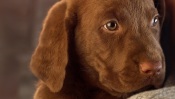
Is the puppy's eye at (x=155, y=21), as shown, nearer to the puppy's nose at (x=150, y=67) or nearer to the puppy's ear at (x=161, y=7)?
the puppy's ear at (x=161, y=7)

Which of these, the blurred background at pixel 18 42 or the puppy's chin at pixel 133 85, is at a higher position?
the puppy's chin at pixel 133 85

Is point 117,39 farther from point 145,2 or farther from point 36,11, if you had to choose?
point 36,11

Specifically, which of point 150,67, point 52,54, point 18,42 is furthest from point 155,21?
point 18,42

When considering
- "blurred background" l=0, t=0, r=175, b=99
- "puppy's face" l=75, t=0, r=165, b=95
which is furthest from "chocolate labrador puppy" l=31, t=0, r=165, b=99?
"blurred background" l=0, t=0, r=175, b=99

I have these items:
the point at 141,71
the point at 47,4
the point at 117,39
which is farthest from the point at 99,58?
the point at 47,4

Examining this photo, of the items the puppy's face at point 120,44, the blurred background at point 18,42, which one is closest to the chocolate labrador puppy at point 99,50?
the puppy's face at point 120,44

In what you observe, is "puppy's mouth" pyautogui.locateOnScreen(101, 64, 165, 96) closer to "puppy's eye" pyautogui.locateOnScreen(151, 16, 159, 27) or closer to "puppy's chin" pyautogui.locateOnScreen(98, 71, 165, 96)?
"puppy's chin" pyautogui.locateOnScreen(98, 71, 165, 96)

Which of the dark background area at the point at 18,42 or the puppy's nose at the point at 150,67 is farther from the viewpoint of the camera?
the dark background area at the point at 18,42

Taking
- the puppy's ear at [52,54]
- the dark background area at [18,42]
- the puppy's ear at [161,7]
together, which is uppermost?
the puppy's ear at [52,54]
